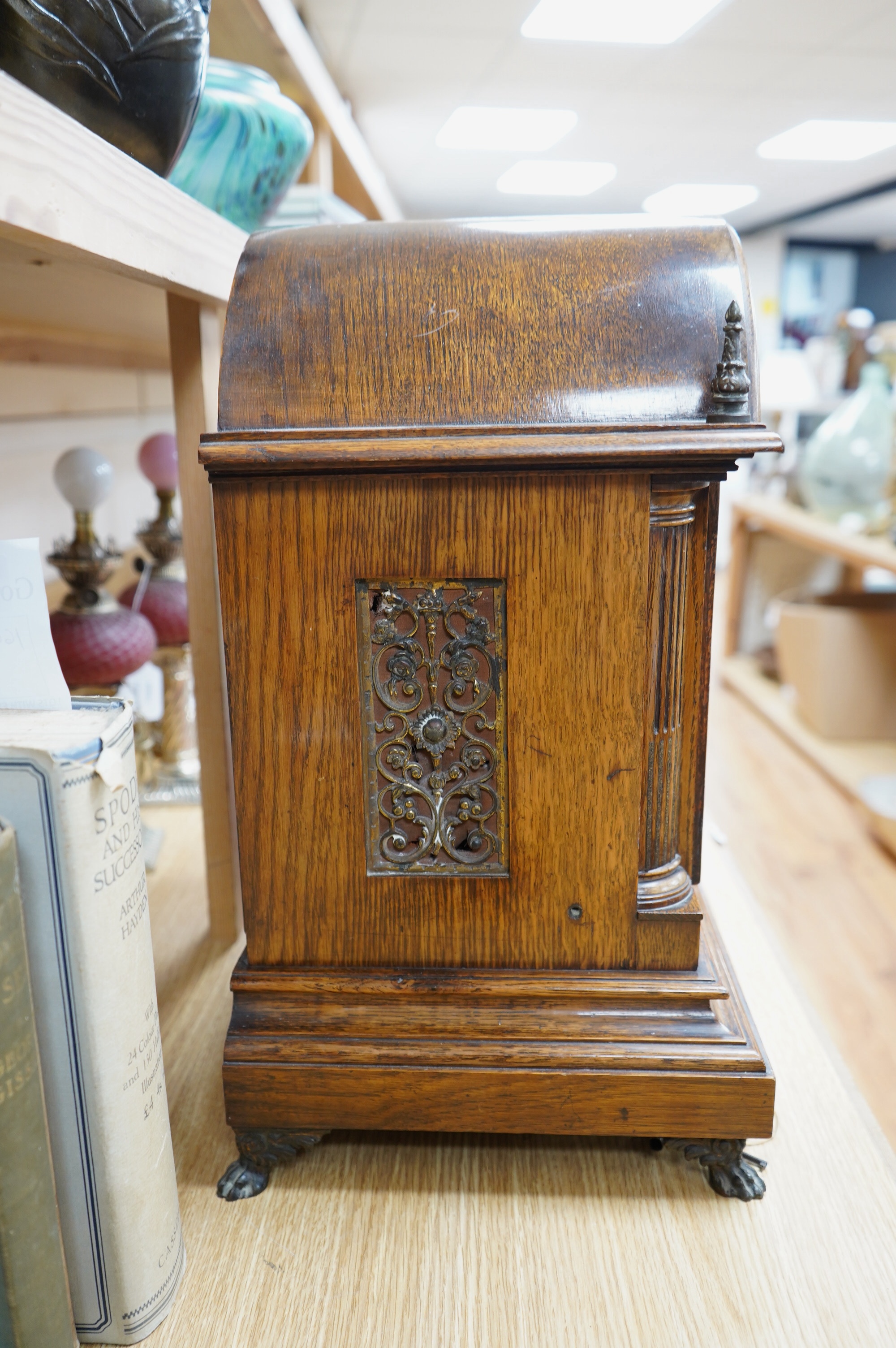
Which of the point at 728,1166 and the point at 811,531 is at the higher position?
the point at 811,531

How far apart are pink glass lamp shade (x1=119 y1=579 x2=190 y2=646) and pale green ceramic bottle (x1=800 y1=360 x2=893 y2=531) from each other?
1.92 metres

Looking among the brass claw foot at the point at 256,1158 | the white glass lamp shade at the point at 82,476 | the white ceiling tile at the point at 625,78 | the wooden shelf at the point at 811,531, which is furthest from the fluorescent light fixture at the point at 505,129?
the brass claw foot at the point at 256,1158

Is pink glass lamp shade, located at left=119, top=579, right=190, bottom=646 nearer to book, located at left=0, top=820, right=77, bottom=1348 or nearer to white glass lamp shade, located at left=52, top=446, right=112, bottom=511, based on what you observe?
white glass lamp shade, located at left=52, top=446, right=112, bottom=511

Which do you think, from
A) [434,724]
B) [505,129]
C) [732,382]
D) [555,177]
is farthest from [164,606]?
[555,177]

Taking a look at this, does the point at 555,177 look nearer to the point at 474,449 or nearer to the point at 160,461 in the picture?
the point at 160,461

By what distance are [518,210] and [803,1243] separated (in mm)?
6618

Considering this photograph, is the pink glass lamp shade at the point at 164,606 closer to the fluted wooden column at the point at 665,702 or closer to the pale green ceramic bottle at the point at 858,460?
the fluted wooden column at the point at 665,702

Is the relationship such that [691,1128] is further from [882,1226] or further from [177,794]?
[177,794]

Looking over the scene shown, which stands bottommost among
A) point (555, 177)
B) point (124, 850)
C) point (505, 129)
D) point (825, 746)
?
point (825, 746)

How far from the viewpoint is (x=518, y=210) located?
6.26 meters

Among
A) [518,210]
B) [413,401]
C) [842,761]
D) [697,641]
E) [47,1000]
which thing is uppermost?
[518,210]

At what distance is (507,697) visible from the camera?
55 cm

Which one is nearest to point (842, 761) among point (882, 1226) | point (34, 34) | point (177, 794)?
point (177, 794)

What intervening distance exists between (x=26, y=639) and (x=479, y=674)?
0.79 feet
